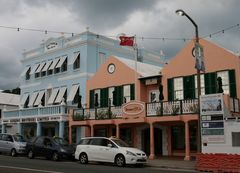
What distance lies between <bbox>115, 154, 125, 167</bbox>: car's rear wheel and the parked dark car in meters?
4.71

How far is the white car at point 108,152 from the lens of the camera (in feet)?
68.5

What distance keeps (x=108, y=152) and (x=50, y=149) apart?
5.22 meters

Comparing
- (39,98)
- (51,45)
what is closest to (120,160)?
(39,98)

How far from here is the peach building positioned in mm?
25047

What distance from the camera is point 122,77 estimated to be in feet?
104

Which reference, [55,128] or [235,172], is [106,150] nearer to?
[235,172]

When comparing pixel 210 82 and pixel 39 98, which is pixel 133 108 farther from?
pixel 39 98

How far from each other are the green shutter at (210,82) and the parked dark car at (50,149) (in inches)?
379

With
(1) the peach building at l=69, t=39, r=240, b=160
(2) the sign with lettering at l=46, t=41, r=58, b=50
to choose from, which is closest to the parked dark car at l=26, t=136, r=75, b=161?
(1) the peach building at l=69, t=39, r=240, b=160

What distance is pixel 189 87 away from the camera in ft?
88.6

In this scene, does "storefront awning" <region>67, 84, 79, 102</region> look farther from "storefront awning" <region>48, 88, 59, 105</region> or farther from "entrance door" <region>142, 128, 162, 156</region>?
"entrance door" <region>142, 128, 162, 156</region>

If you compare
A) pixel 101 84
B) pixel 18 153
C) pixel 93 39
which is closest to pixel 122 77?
pixel 101 84

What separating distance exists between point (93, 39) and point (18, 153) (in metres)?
12.5

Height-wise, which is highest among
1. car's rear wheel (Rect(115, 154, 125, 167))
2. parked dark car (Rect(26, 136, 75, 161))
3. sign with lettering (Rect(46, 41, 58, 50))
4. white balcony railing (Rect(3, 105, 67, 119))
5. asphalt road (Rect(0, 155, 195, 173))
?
sign with lettering (Rect(46, 41, 58, 50))
